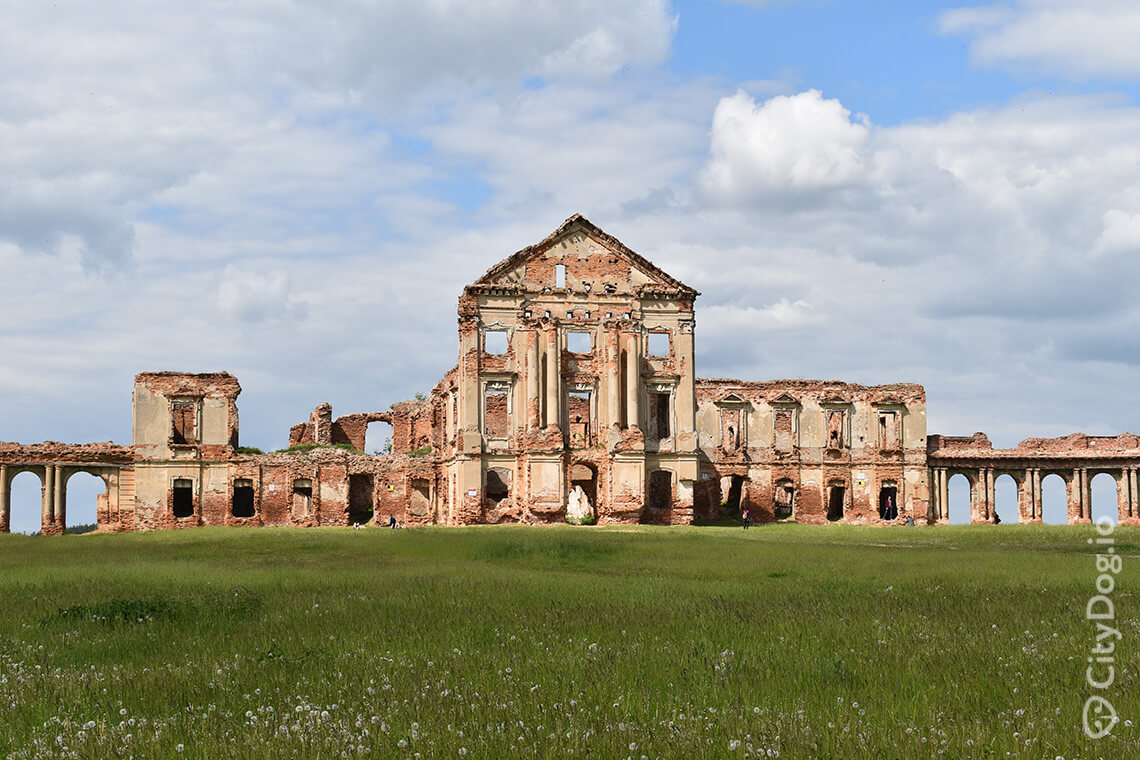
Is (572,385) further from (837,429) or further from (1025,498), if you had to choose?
(1025,498)

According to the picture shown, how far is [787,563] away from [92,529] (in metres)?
37.0

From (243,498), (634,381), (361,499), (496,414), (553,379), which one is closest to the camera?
(553,379)

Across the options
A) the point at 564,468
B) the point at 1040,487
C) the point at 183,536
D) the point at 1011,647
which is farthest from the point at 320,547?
the point at 1040,487

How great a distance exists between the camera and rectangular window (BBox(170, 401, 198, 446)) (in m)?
48.8

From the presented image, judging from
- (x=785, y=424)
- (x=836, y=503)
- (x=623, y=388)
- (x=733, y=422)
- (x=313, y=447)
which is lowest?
(x=836, y=503)

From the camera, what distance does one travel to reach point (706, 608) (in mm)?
13406

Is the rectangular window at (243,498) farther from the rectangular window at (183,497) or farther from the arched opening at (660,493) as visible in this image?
the arched opening at (660,493)

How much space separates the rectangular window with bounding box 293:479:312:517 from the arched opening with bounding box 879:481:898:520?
26.1m

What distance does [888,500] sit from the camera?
53.3 metres

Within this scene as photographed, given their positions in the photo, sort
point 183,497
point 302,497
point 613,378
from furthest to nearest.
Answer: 1. point 302,497
2. point 183,497
3. point 613,378

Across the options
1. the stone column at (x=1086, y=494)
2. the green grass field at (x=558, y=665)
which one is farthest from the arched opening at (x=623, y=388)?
the green grass field at (x=558, y=665)

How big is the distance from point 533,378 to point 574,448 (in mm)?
3196

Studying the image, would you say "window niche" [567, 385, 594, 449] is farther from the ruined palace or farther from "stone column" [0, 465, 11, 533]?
"stone column" [0, 465, 11, 533]

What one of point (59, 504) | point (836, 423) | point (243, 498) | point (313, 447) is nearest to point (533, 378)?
point (313, 447)
